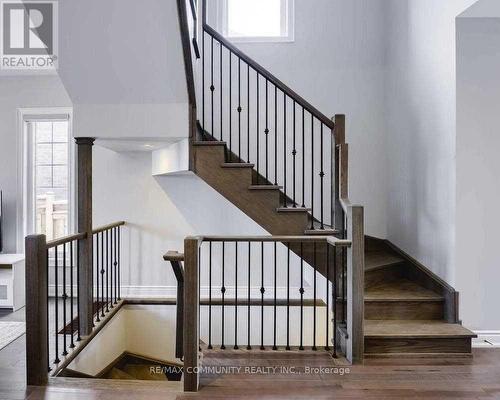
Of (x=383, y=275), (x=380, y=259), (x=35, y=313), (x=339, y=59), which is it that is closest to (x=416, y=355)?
(x=383, y=275)

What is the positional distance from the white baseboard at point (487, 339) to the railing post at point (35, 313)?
3088mm

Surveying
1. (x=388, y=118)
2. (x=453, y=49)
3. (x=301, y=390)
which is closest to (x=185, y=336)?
(x=301, y=390)

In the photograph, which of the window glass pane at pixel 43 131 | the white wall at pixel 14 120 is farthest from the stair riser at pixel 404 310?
the window glass pane at pixel 43 131

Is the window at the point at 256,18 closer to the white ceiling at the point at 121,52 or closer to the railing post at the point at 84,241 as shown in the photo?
the white ceiling at the point at 121,52

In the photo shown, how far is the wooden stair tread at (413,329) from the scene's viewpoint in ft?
8.95

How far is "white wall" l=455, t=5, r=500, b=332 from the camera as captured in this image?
297 cm

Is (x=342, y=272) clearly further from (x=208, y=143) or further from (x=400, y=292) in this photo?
(x=208, y=143)

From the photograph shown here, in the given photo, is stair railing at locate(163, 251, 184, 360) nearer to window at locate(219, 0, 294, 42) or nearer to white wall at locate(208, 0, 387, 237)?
white wall at locate(208, 0, 387, 237)

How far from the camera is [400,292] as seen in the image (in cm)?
324

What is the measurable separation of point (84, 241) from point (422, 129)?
3170 millimetres

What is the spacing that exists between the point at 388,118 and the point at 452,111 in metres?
1.48

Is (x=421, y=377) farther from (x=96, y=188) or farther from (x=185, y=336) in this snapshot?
(x=96, y=188)

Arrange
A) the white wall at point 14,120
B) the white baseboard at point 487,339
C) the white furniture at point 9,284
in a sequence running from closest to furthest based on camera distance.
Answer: the white baseboard at point 487,339 < the white furniture at point 9,284 < the white wall at point 14,120

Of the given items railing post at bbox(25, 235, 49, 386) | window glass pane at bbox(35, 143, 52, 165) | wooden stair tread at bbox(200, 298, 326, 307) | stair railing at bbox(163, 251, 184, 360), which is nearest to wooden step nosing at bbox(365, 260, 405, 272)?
wooden stair tread at bbox(200, 298, 326, 307)
